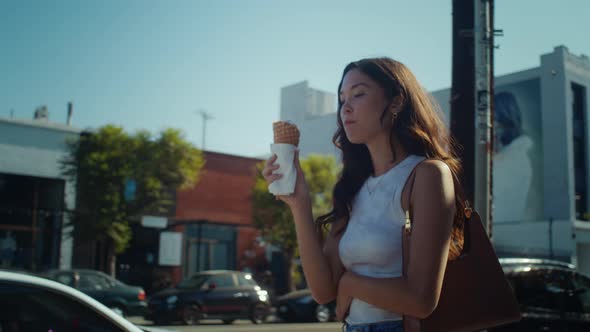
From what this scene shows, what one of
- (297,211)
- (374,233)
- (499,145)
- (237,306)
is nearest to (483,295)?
(374,233)

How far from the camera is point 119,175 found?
25.6 meters

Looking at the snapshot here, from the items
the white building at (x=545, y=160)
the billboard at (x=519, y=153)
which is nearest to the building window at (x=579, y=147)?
the white building at (x=545, y=160)

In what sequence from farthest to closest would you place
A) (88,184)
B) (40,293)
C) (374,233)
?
(88,184)
(40,293)
(374,233)

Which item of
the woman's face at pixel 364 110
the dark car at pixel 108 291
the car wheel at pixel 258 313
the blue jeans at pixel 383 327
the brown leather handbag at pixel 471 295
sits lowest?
the car wheel at pixel 258 313

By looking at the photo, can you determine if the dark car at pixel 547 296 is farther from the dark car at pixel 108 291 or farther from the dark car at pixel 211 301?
the dark car at pixel 108 291

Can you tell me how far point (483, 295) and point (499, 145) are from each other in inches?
1763

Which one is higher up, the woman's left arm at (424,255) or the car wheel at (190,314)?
the woman's left arm at (424,255)

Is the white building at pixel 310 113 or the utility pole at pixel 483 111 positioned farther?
the white building at pixel 310 113

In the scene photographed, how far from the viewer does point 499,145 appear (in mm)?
44656

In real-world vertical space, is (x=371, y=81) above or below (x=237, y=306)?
above

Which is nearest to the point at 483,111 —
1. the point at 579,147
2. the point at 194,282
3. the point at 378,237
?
the point at 378,237

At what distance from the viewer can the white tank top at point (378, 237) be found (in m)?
2.12

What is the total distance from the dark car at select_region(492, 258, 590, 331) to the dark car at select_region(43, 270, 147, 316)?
13087 mm

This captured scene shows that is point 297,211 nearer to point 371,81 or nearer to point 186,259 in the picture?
point 371,81
